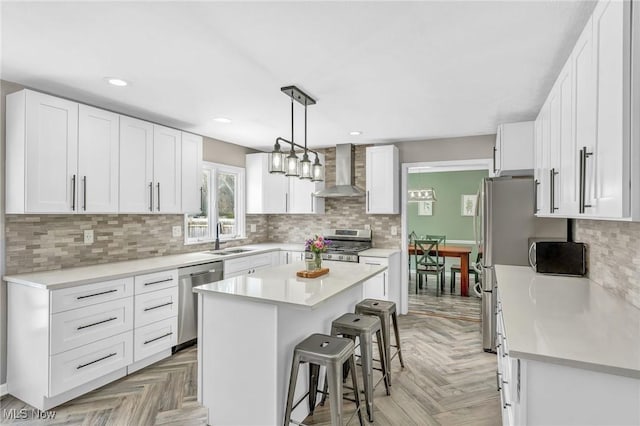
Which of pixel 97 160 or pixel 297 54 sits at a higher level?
pixel 297 54

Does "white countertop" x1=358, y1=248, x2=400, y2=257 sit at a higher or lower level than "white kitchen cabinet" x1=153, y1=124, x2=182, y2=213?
lower

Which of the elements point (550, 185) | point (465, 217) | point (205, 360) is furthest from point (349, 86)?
point (465, 217)

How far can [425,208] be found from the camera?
26.6 feet

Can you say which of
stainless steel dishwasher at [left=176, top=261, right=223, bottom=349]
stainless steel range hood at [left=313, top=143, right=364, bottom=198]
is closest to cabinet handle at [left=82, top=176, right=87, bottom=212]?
stainless steel dishwasher at [left=176, top=261, right=223, bottom=349]

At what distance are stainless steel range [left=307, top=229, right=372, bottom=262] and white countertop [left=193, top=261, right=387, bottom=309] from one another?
1.65 metres

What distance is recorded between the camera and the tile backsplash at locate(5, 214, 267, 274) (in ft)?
8.98

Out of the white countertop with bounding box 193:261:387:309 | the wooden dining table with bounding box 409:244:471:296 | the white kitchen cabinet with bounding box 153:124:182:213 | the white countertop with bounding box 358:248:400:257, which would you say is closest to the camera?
the white countertop with bounding box 193:261:387:309

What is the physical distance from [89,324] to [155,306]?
593mm

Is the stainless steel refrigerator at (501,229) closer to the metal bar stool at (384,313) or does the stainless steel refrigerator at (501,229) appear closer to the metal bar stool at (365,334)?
the metal bar stool at (384,313)

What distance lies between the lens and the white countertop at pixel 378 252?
4.50 metres

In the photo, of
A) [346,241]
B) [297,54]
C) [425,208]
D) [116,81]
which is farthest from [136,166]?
[425,208]

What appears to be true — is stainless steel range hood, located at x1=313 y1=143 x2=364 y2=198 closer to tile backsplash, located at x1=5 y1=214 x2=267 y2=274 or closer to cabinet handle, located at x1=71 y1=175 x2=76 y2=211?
tile backsplash, located at x1=5 y1=214 x2=267 y2=274

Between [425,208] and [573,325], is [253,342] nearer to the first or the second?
[573,325]

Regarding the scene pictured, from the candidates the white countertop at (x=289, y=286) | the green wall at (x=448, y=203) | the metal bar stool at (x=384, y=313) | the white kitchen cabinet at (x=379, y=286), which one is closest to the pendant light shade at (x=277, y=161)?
the white countertop at (x=289, y=286)
